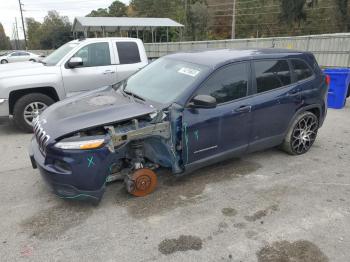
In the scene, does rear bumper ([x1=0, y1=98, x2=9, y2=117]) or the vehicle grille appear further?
rear bumper ([x1=0, y1=98, x2=9, y2=117])

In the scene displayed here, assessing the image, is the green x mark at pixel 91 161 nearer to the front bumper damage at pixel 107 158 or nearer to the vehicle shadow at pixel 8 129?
the front bumper damage at pixel 107 158

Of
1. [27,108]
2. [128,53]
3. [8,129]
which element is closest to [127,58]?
[128,53]

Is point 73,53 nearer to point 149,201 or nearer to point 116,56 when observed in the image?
point 116,56

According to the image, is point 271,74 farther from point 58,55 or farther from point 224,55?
point 58,55

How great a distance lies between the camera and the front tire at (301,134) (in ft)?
16.2

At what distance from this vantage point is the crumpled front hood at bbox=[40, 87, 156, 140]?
11.0 feet

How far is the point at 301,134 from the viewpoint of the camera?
16.6 feet

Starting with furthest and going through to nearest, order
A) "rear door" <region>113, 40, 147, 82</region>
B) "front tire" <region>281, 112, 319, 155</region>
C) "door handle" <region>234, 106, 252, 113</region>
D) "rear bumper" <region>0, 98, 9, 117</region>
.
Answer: "rear door" <region>113, 40, 147, 82</region> → "rear bumper" <region>0, 98, 9, 117</region> → "front tire" <region>281, 112, 319, 155</region> → "door handle" <region>234, 106, 252, 113</region>

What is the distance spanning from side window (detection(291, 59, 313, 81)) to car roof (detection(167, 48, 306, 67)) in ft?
0.48

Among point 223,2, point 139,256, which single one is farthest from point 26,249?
point 223,2

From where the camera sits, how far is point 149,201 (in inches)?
148

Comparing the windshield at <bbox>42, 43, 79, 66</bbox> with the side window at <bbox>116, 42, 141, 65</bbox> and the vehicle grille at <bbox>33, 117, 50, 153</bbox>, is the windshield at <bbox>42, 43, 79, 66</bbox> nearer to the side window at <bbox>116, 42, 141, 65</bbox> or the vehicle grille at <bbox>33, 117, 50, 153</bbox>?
the side window at <bbox>116, 42, 141, 65</bbox>

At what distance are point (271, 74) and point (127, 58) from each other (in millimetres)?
3817

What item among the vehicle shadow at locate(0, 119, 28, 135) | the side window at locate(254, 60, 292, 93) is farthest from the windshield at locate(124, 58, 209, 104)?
the vehicle shadow at locate(0, 119, 28, 135)
